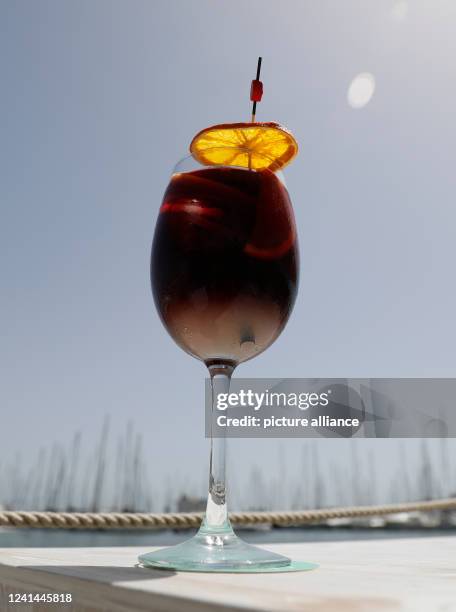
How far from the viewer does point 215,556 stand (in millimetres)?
730

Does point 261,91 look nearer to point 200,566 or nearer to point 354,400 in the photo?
point 200,566

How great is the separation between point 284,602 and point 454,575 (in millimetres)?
414

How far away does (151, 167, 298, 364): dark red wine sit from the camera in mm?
910

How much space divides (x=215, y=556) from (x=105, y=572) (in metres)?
0.16

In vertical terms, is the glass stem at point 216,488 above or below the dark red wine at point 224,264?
below

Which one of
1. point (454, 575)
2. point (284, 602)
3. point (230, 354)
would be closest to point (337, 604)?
point (284, 602)

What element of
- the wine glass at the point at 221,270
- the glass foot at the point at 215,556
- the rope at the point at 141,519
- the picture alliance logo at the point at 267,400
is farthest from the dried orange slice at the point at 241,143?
the rope at the point at 141,519

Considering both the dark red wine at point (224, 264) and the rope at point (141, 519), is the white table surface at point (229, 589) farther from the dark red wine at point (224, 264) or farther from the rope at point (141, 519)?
the rope at point (141, 519)

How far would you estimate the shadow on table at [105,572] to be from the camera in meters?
0.58

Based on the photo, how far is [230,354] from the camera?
0.95 metres

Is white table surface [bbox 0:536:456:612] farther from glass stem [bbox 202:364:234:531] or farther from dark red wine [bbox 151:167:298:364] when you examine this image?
dark red wine [bbox 151:167:298:364]

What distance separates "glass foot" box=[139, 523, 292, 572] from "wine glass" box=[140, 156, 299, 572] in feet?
0.05

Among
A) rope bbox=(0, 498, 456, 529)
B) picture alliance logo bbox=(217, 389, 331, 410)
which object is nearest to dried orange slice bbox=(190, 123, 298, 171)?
picture alliance logo bbox=(217, 389, 331, 410)

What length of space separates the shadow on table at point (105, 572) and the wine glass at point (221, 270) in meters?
0.16
